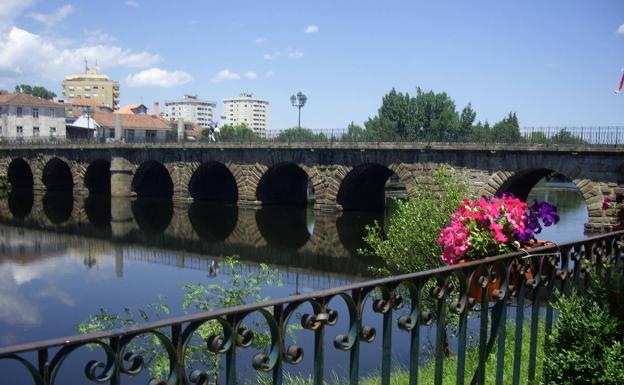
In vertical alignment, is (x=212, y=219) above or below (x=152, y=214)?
above

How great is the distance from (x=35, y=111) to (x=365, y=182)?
53854mm

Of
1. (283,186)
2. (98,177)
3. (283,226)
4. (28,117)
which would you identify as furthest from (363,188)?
(28,117)

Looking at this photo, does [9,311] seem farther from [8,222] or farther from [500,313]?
[8,222]

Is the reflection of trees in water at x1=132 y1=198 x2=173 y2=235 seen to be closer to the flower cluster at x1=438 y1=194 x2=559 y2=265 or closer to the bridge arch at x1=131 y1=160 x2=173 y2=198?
the bridge arch at x1=131 y1=160 x2=173 y2=198

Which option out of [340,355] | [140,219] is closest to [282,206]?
[140,219]

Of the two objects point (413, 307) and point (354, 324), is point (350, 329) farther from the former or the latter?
point (413, 307)

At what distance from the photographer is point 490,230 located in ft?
15.1

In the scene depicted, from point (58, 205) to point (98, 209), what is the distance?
4391 millimetres

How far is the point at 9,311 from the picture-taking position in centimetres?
1484

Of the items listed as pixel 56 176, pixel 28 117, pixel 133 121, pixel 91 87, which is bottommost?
pixel 56 176

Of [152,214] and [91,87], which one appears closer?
[152,214]

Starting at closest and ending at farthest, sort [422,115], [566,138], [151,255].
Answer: [151,255], [566,138], [422,115]

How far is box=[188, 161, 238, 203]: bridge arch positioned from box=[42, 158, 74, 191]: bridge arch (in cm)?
1316

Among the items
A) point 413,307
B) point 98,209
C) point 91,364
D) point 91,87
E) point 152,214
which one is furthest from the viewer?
point 91,87
